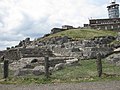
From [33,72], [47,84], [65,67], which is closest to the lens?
[47,84]

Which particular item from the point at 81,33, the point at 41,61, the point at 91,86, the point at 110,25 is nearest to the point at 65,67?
the point at 41,61

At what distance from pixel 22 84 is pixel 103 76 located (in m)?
5.97

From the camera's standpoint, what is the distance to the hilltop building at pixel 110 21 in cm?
13776

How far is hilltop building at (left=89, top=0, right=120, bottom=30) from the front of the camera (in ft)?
452

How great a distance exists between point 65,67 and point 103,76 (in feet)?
25.0

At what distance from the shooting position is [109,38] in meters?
73.6

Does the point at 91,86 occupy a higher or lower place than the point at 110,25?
lower

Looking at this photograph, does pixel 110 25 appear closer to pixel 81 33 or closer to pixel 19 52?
pixel 81 33

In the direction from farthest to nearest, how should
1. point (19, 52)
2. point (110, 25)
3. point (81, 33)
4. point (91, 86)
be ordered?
point (110, 25) → point (81, 33) → point (19, 52) → point (91, 86)

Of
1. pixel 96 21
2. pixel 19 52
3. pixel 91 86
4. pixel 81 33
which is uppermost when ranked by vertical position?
pixel 96 21

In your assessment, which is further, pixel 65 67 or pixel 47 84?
pixel 65 67

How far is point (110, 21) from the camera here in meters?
141

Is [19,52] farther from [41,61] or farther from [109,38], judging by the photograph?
[109,38]

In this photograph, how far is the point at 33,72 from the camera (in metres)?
25.1
